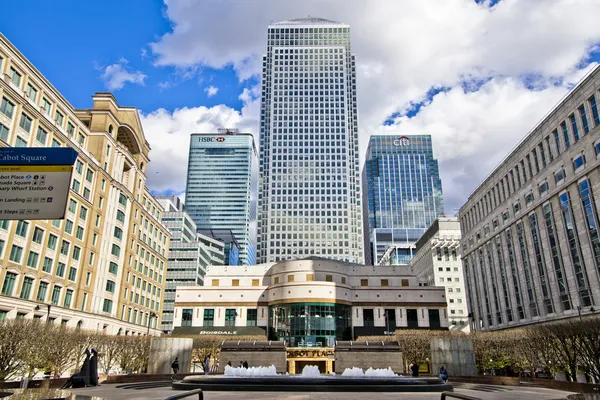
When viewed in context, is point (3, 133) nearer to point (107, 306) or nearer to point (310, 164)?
point (107, 306)

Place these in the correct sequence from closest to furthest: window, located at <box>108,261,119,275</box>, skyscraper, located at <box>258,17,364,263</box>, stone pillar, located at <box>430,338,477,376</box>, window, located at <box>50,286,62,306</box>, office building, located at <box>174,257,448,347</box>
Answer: stone pillar, located at <box>430,338,477,376</box> → window, located at <box>50,286,62,306</box> → window, located at <box>108,261,119,275</box> → office building, located at <box>174,257,448,347</box> → skyscraper, located at <box>258,17,364,263</box>

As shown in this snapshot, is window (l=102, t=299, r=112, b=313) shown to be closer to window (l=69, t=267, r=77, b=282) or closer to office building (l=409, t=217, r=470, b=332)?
window (l=69, t=267, r=77, b=282)

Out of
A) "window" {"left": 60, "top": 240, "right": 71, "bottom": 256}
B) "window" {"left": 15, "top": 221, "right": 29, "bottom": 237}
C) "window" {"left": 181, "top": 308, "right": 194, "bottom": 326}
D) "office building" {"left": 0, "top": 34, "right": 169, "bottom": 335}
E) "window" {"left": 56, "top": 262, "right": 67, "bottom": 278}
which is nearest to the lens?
"office building" {"left": 0, "top": 34, "right": 169, "bottom": 335}

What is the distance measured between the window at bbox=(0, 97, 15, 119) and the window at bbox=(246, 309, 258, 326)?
5027 centimetres

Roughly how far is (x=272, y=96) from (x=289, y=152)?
2888 cm

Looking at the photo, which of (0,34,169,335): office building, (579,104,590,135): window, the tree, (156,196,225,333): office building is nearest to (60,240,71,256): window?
(0,34,169,335): office building

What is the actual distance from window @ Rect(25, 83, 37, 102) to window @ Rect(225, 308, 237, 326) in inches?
1886

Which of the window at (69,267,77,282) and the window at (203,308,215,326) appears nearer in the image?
the window at (69,267,77,282)

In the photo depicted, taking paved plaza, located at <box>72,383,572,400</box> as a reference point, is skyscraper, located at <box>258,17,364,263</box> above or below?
above

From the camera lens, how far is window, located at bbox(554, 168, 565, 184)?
57828mm

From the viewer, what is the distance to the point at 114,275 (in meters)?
69.5

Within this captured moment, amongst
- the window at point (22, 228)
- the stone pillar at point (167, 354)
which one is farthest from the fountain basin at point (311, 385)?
the window at point (22, 228)

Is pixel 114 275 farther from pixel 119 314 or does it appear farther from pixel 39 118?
pixel 39 118

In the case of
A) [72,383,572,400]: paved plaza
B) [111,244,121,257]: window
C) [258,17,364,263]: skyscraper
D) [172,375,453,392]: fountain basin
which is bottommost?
[72,383,572,400]: paved plaza
